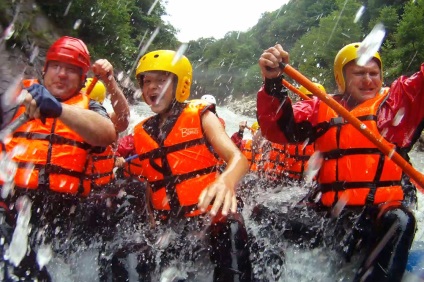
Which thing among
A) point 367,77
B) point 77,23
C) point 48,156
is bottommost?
point 77,23

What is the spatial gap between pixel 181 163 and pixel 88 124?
0.76m

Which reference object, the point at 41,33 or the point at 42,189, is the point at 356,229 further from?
the point at 41,33

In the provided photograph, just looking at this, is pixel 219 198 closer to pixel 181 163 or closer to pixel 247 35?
pixel 181 163

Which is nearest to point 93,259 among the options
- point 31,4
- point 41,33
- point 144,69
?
point 144,69

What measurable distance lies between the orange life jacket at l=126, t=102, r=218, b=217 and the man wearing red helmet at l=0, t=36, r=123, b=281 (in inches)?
15.6

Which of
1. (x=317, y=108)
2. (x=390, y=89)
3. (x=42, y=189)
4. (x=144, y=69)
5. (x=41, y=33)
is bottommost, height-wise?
(x=41, y=33)

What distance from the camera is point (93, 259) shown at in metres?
3.44

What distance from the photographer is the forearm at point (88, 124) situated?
2.74m

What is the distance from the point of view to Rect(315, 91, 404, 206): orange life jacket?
3219mm

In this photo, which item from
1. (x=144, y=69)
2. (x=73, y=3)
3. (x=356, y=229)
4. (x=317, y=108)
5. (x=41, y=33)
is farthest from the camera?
(x=73, y=3)

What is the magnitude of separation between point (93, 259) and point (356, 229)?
6.87ft

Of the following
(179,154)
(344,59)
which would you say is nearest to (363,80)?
(344,59)

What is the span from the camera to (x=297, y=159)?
6.28m

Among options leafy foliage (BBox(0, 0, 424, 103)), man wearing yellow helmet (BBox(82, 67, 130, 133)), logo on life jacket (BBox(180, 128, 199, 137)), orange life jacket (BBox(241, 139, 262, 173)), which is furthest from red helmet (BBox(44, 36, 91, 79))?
leafy foliage (BBox(0, 0, 424, 103))
